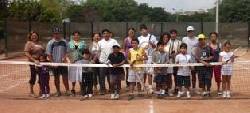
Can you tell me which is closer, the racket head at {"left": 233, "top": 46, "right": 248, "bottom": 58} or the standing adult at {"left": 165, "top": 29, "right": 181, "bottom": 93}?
the standing adult at {"left": 165, "top": 29, "right": 181, "bottom": 93}

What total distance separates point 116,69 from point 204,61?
7.15 feet

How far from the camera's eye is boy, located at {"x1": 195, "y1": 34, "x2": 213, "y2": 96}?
13.8m

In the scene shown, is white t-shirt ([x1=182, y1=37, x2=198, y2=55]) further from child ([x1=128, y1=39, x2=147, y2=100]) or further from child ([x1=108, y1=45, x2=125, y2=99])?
child ([x1=108, y1=45, x2=125, y2=99])

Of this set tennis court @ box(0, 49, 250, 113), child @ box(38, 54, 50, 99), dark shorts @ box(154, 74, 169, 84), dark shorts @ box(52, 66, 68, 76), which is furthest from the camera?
dark shorts @ box(52, 66, 68, 76)

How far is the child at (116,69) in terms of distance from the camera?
13.8 m

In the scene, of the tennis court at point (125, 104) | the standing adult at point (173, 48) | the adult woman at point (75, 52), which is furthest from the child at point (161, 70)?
the adult woman at point (75, 52)

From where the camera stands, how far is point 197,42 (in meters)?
14.1

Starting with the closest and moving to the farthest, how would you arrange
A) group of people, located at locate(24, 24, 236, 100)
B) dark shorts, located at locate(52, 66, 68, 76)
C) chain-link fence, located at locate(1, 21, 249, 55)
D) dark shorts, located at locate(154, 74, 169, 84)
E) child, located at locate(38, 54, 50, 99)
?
group of people, located at locate(24, 24, 236, 100), dark shorts, located at locate(154, 74, 169, 84), child, located at locate(38, 54, 50, 99), dark shorts, located at locate(52, 66, 68, 76), chain-link fence, located at locate(1, 21, 249, 55)

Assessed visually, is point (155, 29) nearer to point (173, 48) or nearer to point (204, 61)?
point (173, 48)

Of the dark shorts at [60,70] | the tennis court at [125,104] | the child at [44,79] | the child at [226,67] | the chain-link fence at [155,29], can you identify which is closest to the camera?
the tennis court at [125,104]

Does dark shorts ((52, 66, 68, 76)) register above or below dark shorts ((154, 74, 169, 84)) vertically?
above

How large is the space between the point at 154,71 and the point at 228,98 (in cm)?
194

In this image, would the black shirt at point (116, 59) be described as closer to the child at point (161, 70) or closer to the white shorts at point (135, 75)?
the white shorts at point (135, 75)

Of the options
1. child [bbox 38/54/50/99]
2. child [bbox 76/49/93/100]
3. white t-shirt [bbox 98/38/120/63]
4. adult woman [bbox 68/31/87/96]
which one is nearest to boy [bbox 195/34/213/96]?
white t-shirt [bbox 98/38/120/63]
